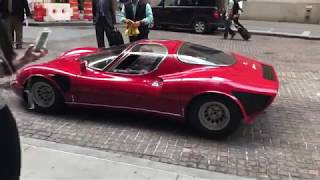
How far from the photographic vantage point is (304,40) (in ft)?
53.3

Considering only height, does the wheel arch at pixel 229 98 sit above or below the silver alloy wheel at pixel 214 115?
above

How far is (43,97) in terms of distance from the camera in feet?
19.2

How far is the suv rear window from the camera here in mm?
5445

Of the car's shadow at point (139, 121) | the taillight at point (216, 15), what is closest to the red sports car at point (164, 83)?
the car's shadow at point (139, 121)

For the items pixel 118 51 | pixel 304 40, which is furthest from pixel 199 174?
pixel 304 40

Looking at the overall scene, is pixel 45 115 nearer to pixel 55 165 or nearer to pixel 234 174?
pixel 55 165

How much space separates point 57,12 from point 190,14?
612 centimetres

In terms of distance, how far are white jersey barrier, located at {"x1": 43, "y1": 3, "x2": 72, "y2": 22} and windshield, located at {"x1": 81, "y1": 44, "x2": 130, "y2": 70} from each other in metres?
13.8

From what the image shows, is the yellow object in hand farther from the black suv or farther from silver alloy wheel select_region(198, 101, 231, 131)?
the black suv

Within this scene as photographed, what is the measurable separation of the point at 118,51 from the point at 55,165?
2108 millimetres

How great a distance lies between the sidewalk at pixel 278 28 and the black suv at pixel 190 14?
2.11 meters

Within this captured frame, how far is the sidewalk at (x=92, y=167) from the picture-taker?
4016 mm

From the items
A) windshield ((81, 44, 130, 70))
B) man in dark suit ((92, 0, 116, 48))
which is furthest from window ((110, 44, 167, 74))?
man in dark suit ((92, 0, 116, 48))

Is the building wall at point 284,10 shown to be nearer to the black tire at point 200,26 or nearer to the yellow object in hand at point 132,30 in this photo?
the black tire at point 200,26
